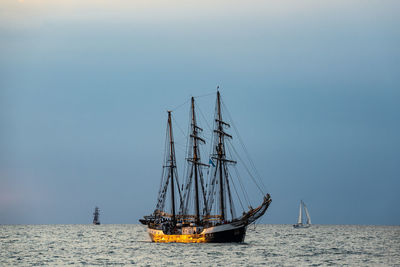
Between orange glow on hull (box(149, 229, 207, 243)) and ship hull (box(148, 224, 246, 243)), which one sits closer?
ship hull (box(148, 224, 246, 243))

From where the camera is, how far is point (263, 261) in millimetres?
88125

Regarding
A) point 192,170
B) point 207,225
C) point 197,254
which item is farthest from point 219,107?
point 197,254

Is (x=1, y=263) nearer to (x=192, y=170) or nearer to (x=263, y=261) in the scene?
(x=263, y=261)

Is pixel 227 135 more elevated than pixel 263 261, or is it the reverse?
pixel 227 135

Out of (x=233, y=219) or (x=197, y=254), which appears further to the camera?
(x=233, y=219)

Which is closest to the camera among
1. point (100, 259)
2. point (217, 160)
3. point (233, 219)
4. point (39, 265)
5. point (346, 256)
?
point (39, 265)

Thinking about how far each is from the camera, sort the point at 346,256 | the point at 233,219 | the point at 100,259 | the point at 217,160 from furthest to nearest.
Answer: the point at 217,160 → the point at 233,219 → the point at 346,256 → the point at 100,259

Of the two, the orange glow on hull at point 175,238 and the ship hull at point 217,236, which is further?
the orange glow on hull at point 175,238

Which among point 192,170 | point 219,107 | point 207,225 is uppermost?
point 219,107

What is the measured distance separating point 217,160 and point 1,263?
48.7m

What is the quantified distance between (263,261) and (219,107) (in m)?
41.9

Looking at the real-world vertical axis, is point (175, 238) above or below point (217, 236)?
above

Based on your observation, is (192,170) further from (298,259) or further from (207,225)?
(298,259)

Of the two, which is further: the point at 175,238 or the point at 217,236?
the point at 175,238
